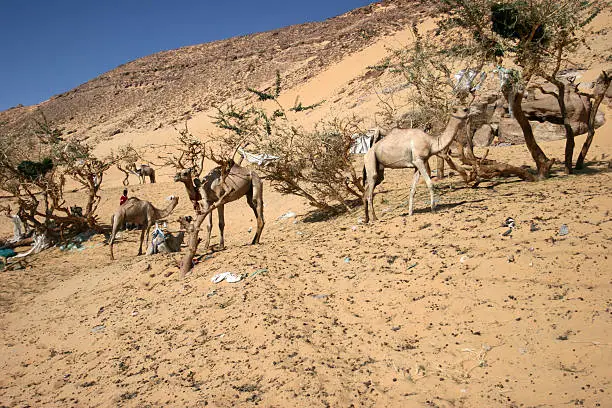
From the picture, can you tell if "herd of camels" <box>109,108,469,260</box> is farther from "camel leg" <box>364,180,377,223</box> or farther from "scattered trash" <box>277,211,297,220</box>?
"scattered trash" <box>277,211,297,220</box>

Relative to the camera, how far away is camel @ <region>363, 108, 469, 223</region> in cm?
708

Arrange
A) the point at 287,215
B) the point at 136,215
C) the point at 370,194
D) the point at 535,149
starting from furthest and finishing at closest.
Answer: the point at 287,215, the point at 136,215, the point at 535,149, the point at 370,194

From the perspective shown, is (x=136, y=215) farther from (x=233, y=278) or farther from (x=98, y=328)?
(x=233, y=278)

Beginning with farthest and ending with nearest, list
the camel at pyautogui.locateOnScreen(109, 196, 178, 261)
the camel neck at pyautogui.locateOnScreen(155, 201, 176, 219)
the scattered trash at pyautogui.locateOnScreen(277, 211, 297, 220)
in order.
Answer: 1. the scattered trash at pyautogui.locateOnScreen(277, 211, 297, 220)
2. the camel neck at pyautogui.locateOnScreen(155, 201, 176, 219)
3. the camel at pyautogui.locateOnScreen(109, 196, 178, 261)

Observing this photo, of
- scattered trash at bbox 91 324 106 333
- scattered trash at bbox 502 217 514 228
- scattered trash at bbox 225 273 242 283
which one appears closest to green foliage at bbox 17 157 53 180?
scattered trash at bbox 91 324 106 333

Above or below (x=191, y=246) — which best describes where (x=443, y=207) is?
below

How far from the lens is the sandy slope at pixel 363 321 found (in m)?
3.52

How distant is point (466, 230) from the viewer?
19.8 feet

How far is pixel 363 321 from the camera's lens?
181 inches

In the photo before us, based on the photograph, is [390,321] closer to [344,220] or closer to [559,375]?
[559,375]

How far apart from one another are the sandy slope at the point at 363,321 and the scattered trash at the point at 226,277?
0.35ft

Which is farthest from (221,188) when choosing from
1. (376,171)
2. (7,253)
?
(7,253)

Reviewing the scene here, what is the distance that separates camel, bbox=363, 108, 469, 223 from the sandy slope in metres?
0.83

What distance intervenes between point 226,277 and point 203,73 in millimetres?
45568
